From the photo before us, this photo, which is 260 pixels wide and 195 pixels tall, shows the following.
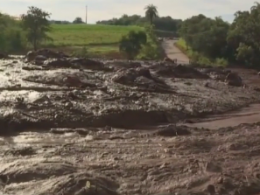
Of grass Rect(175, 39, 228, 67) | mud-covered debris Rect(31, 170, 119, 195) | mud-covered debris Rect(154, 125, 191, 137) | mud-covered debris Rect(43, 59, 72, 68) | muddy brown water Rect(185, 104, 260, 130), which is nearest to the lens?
mud-covered debris Rect(31, 170, 119, 195)

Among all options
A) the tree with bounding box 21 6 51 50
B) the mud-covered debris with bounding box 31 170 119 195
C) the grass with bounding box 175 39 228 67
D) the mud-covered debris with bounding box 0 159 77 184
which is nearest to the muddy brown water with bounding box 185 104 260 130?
the mud-covered debris with bounding box 0 159 77 184

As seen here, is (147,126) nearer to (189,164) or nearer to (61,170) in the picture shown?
(189,164)

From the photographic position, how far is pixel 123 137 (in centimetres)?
1363

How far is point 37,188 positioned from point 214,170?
4.17 m

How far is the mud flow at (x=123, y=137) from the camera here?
10008 mm

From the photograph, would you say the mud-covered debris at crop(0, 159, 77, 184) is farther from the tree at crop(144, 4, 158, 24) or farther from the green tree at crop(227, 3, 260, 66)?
the tree at crop(144, 4, 158, 24)

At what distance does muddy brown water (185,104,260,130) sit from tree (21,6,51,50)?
37.4 meters

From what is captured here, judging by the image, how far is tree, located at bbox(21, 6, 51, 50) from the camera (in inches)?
2115

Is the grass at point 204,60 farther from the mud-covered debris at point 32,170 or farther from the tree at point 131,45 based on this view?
the mud-covered debris at point 32,170

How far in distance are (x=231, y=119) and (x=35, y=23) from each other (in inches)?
1557

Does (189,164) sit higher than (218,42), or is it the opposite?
(218,42)

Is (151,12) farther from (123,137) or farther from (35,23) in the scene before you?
(123,137)

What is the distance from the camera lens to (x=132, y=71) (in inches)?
1000

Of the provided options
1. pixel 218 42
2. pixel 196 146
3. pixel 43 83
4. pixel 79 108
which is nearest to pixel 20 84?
pixel 43 83
